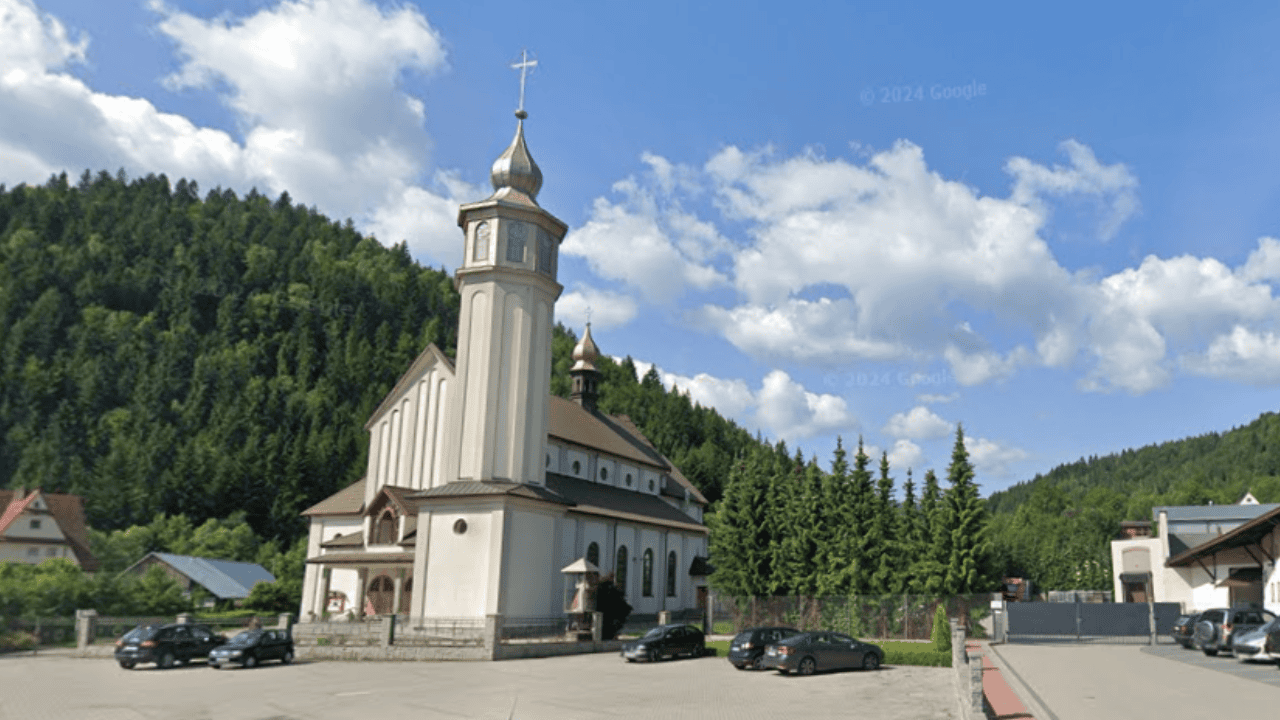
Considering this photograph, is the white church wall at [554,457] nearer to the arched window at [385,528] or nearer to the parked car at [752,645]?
the arched window at [385,528]

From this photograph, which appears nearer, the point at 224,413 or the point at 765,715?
the point at 765,715

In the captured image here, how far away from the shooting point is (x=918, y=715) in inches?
685

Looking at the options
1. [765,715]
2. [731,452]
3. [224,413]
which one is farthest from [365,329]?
[765,715]

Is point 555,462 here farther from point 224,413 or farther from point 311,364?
point 311,364

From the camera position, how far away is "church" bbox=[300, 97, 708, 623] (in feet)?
126

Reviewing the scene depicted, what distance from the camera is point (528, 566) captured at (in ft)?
127

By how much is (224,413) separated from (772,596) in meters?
94.8

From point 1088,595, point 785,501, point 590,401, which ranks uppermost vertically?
point 590,401

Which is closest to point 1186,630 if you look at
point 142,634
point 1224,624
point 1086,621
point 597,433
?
point 1224,624

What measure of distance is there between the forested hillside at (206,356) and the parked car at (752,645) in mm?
71402

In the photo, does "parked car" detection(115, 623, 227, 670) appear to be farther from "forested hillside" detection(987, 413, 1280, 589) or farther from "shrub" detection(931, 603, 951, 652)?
"forested hillside" detection(987, 413, 1280, 589)

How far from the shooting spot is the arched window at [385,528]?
41.9 meters

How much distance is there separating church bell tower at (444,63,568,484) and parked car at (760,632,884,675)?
17.1 m

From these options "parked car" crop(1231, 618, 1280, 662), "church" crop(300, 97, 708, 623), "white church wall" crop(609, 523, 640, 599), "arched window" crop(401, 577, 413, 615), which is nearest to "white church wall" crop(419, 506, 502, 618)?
"church" crop(300, 97, 708, 623)
